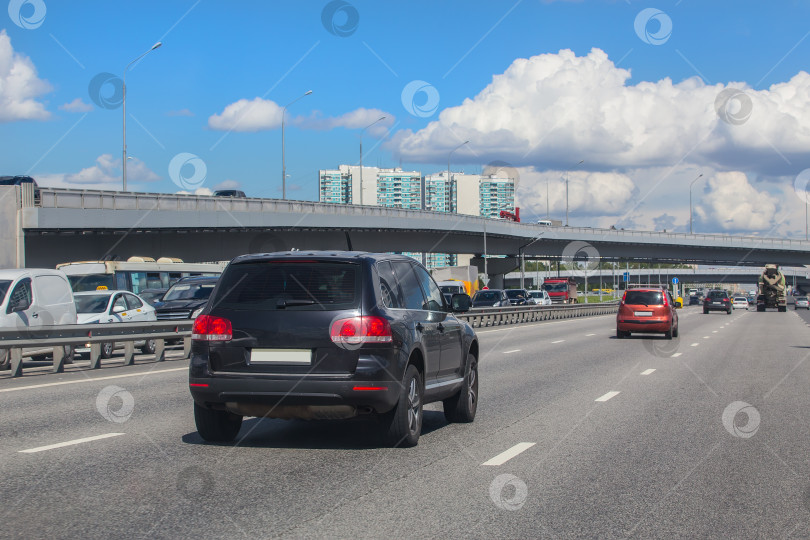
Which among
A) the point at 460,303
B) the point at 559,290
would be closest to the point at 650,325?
the point at 460,303

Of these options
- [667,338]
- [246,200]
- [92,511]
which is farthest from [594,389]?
[246,200]

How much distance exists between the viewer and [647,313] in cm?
2808

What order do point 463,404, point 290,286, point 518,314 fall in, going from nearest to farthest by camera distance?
point 290,286 < point 463,404 < point 518,314

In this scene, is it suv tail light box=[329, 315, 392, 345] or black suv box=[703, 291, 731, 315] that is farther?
black suv box=[703, 291, 731, 315]

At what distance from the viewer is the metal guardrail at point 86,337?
16500 mm

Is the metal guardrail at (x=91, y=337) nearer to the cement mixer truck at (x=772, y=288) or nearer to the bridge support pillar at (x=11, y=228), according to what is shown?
the bridge support pillar at (x=11, y=228)

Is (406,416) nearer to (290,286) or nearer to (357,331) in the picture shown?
(357,331)

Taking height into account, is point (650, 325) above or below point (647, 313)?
below

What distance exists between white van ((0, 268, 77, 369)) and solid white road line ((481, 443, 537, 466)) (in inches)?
448

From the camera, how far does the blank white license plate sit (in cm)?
780

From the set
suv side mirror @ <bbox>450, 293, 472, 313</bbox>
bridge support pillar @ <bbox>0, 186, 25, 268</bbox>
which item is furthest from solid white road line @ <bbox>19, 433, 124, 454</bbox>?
bridge support pillar @ <bbox>0, 186, 25, 268</bbox>

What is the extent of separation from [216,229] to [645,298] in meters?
28.4

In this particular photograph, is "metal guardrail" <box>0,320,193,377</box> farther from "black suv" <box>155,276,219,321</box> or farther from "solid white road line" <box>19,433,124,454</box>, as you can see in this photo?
"solid white road line" <box>19,433,124,454</box>

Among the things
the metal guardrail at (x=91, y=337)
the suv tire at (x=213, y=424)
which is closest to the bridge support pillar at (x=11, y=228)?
the metal guardrail at (x=91, y=337)
